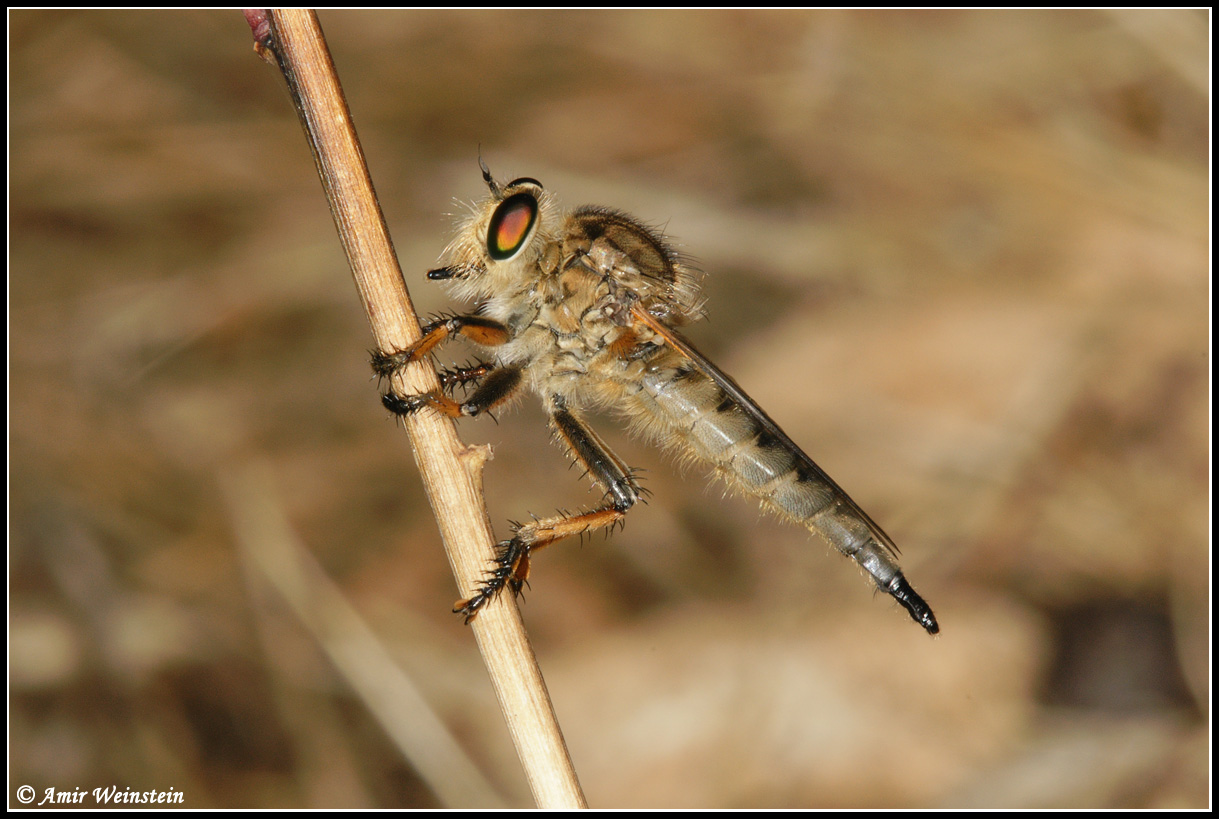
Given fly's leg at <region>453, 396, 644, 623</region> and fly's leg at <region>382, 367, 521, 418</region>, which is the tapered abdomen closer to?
fly's leg at <region>453, 396, 644, 623</region>

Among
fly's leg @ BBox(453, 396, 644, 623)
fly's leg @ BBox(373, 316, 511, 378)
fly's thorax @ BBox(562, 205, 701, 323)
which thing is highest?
fly's thorax @ BBox(562, 205, 701, 323)

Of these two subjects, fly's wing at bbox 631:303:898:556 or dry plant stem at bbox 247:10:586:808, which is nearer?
dry plant stem at bbox 247:10:586:808

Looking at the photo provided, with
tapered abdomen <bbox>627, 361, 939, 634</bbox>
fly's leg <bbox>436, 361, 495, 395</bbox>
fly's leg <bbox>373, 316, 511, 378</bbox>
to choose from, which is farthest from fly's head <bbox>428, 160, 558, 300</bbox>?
tapered abdomen <bbox>627, 361, 939, 634</bbox>

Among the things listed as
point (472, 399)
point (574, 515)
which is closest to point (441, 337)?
point (472, 399)

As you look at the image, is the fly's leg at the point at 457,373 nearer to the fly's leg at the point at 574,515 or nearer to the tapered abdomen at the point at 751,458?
the fly's leg at the point at 574,515

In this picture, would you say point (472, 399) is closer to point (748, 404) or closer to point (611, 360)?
point (611, 360)

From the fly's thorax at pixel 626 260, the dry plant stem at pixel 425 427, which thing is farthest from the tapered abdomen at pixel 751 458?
the dry plant stem at pixel 425 427

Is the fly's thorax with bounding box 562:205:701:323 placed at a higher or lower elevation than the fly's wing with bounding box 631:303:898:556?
higher
